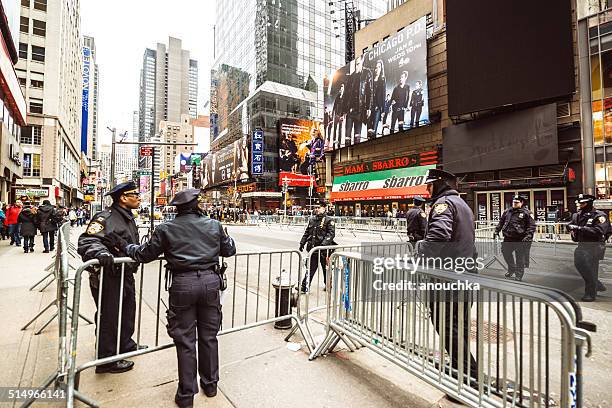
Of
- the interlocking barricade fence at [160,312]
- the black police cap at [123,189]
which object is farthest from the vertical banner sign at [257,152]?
the black police cap at [123,189]

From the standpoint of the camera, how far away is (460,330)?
253 cm

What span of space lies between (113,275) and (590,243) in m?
7.60

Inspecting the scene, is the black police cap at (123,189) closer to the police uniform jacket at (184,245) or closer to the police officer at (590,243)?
the police uniform jacket at (184,245)

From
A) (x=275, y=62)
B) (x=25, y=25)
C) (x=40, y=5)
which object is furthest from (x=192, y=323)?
Answer: (x=275, y=62)

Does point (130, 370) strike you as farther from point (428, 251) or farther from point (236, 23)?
point (236, 23)

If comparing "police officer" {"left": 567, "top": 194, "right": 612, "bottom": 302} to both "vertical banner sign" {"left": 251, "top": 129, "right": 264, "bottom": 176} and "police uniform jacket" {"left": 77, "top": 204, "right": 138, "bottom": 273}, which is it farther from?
"vertical banner sign" {"left": 251, "top": 129, "right": 264, "bottom": 176}

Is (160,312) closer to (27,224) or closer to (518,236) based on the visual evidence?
(518,236)

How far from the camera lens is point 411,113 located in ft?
93.2

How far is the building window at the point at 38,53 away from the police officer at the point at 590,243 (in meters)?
56.2

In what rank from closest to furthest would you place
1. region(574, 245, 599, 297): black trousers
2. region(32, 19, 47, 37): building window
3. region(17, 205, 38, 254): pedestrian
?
region(574, 245, 599, 297): black trousers → region(17, 205, 38, 254): pedestrian → region(32, 19, 47, 37): building window

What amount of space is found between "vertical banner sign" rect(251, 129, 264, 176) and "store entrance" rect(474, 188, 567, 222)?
3962cm

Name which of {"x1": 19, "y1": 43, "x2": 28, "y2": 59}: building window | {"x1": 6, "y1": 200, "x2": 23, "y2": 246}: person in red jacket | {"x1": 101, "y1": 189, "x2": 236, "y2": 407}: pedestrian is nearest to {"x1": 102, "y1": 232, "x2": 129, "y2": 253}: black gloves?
{"x1": 101, "y1": 189, "x2": 236, "y2": 407}: pedestrian

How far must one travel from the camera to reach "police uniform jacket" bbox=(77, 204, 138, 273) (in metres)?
3.19
